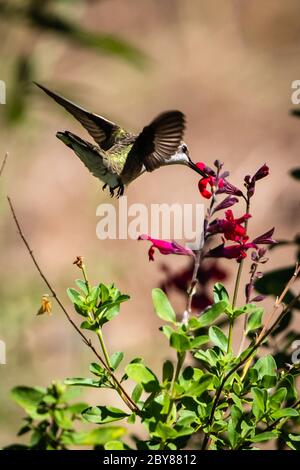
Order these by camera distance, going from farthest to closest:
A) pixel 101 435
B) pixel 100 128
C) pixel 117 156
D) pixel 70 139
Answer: pixel 100 128 → pixel 117 156 → pixel 70 139 → pixel 101 435

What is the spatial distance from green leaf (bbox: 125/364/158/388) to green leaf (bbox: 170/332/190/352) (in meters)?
0.12

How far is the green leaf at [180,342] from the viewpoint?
1.29m

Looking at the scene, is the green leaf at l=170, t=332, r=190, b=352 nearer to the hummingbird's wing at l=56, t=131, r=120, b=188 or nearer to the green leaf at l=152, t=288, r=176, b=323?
the green leaf at l=152, t=288, r=176, b=323

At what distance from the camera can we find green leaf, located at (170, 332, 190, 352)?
1286mm

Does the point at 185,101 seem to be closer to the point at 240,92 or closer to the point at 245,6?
the point at 240,92

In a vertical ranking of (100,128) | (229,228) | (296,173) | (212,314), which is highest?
(100,128)

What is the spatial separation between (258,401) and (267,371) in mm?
74

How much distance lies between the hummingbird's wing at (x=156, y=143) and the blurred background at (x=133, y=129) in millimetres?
195

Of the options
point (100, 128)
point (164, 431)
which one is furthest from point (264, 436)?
point (100, 128)

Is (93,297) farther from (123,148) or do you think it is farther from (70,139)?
(123,148)

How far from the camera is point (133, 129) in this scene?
5.58 m

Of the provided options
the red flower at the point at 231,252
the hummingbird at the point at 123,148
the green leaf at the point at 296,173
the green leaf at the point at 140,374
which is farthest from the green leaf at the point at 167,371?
the green leaf at the point at 296,173

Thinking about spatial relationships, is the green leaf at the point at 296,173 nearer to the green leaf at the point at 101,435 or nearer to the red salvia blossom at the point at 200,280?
the red salvia blossom at the point at 200,280
